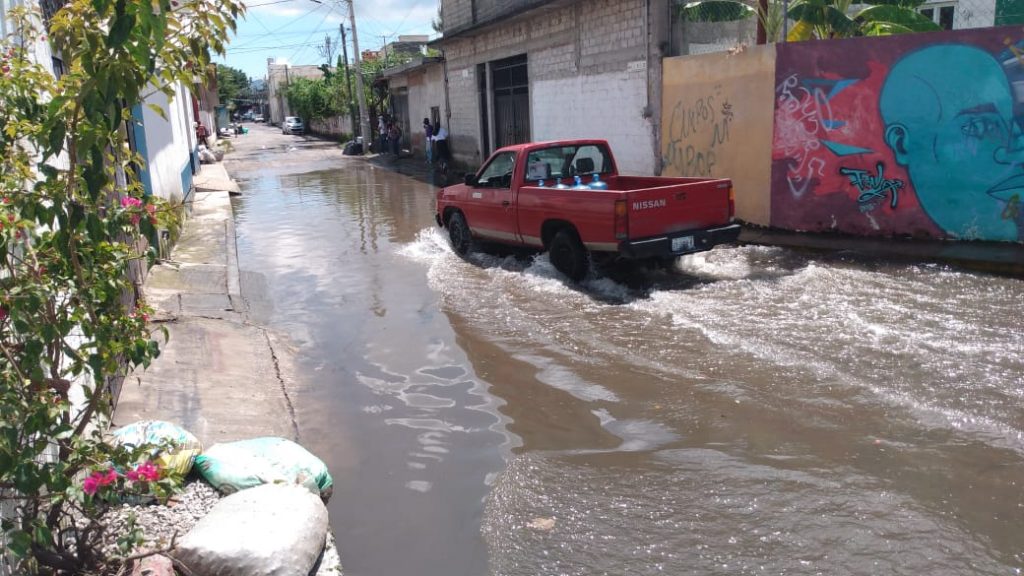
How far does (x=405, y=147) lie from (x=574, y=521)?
3334 cm

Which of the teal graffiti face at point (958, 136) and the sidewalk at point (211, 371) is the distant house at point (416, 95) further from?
the teal graffiti face at point (958, 136)

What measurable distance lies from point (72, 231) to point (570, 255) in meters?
7.03

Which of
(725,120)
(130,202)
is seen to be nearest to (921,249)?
(725,120)

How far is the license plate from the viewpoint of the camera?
898cm

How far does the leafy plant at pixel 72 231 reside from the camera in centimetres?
270

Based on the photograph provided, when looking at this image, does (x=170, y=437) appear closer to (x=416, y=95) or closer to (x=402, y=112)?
(x=416, y=95)

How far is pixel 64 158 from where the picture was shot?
17.2 feet

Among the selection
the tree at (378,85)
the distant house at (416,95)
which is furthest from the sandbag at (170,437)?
the tree at (378,85)

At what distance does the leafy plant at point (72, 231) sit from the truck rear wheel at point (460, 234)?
853cm

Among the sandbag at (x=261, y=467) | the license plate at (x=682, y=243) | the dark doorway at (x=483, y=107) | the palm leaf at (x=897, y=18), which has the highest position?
the palm leaf at (x=897, y=18)

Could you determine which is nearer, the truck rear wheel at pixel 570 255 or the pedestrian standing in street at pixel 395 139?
the truck rear wheel at pixel 570 255

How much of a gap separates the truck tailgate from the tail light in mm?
45

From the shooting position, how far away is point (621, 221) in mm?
8781

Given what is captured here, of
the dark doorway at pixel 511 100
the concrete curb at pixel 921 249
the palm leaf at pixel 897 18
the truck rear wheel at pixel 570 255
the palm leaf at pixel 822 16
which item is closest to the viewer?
the concrete curb at pixel 921 249
